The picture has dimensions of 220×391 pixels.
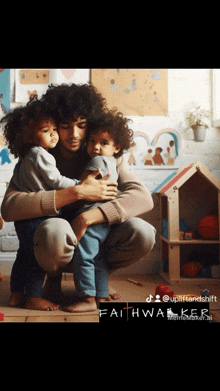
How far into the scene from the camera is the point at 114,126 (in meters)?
1.17

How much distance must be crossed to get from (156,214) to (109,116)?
0.99 feet

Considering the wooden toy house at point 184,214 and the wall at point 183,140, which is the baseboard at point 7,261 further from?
the wooden toy house at point 184,214

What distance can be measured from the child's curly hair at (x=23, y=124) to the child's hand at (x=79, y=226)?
0.74 ft

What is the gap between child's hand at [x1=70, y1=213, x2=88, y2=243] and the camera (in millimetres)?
1146

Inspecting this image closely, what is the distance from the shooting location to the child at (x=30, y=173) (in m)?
1.14

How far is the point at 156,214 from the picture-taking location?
3.97 feet

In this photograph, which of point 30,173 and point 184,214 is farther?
point 184,214

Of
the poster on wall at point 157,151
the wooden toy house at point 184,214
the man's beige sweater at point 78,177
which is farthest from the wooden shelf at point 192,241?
the poster on wall at point 157,151

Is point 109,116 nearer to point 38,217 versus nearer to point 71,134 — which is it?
point 71,134

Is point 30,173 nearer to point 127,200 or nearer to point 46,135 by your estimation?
point 46,135

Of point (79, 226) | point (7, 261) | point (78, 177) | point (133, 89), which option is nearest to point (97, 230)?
point (79, 226)

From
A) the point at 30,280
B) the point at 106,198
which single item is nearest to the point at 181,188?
the point at 106,198

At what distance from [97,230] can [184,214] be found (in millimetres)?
271

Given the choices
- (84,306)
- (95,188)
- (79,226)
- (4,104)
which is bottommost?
(84,306)
